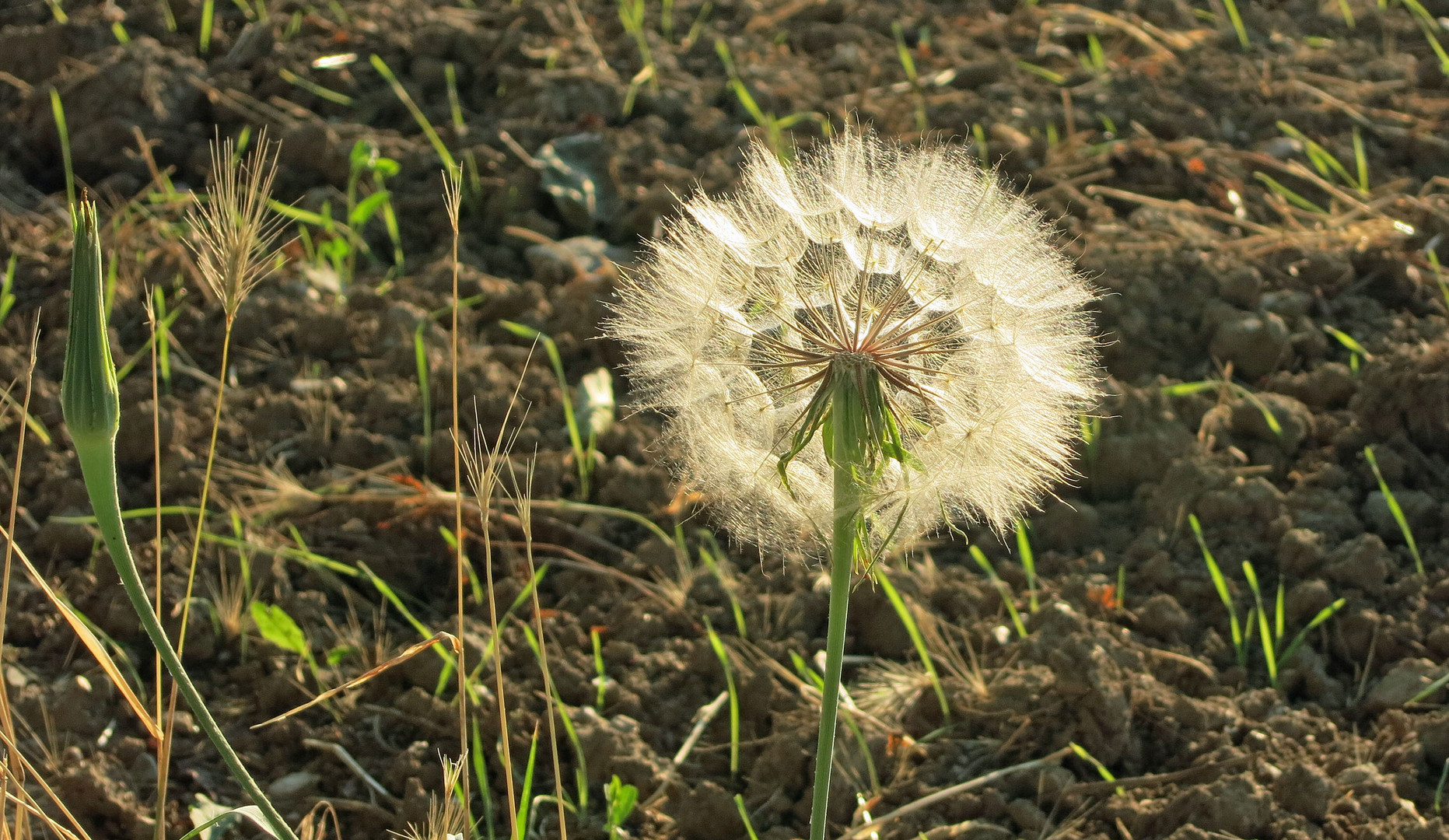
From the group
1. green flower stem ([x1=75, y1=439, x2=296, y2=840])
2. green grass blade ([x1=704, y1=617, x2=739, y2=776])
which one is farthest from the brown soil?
green flower stem ([x1=75, y1=439, x2=296, y2=840])

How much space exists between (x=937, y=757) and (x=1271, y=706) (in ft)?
2.09

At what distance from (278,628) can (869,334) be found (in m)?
1.55

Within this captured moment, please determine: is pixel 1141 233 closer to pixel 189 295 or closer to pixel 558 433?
pixel 558 433

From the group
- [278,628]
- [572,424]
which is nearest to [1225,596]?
[572,424]

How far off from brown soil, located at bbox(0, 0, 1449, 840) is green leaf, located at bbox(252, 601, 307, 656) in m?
0.06

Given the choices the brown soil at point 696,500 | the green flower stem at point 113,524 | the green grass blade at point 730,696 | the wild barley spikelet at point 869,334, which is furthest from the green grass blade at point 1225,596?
the green flower stem at point 113,524

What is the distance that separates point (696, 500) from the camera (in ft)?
10.4

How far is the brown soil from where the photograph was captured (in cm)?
255

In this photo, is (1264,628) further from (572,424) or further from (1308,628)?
(572,424)

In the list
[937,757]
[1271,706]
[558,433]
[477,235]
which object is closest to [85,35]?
[477,235]

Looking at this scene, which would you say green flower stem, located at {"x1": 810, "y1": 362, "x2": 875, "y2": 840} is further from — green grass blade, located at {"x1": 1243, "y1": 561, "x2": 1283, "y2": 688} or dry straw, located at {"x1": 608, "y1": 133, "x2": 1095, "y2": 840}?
green grass blade, located at {"x1": 1243, "y1": 561, "x2": 1283, "y2": 688}

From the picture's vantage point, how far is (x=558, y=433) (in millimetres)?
3357

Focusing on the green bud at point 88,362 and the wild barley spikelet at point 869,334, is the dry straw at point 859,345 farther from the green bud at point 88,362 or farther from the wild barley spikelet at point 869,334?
the green bud at point 88,362

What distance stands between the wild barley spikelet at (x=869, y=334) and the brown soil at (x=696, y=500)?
0.35m
